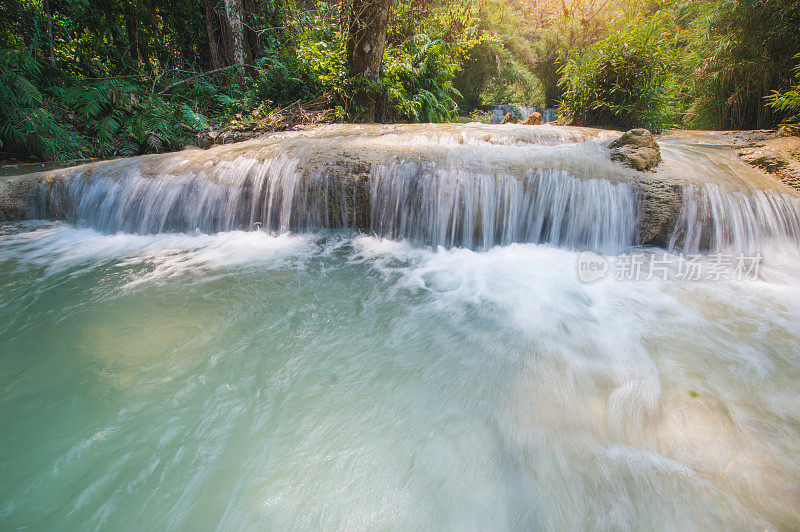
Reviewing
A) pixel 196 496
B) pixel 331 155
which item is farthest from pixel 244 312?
pixel 331 155

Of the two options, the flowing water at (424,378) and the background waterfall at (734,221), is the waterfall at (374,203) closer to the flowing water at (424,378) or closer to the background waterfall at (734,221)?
the flowing water at (424,378)

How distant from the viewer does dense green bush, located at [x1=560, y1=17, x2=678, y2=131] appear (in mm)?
5785

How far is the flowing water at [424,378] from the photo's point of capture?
3.92 ft

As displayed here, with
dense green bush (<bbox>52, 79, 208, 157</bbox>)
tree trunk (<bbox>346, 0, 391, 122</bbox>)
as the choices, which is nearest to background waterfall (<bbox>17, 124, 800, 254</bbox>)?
dense green bush (<bbox>52, 79, 208, 157</bbox>)

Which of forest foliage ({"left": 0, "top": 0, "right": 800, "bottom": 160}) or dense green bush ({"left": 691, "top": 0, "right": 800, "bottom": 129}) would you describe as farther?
forest foliage ({"left": 0, "top": 0, "right": 800, "bottom": 160})

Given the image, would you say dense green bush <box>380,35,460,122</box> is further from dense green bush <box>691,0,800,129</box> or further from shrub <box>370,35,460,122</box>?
dense green bush <box>691,0,800,129</box>

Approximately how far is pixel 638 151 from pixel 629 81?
3833mm

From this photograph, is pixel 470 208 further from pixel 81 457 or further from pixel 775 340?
pixel 81 457

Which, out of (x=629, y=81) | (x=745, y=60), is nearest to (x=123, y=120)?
(x=629, y=81)

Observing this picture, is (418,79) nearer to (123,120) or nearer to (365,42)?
(365,42)

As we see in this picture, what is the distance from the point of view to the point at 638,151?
365 cm

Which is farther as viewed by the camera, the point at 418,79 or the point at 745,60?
the point at 418,79

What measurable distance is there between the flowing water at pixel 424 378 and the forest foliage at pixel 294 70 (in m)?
3.90

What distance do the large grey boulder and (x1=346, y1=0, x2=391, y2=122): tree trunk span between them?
5.21 m
